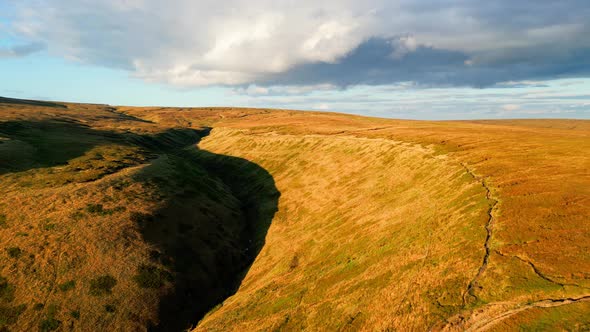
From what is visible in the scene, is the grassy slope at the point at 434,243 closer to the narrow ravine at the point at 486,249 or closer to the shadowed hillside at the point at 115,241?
the narrow ravine at the point at 486,249

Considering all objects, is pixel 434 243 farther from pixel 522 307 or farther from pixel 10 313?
pixel 10 313

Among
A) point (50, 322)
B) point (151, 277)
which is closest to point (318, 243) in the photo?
point (151, 277)

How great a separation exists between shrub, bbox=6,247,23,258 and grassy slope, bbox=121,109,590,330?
3011 centimetres

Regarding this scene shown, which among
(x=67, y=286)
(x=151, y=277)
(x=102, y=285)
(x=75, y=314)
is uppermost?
(x=67, y=286)

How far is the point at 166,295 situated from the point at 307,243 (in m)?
24.1

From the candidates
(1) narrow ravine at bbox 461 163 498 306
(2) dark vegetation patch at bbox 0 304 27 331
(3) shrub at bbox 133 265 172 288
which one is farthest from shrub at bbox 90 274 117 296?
(1) narrow ravine at bbox 461 163 498 306

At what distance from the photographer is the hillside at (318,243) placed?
87.4ft

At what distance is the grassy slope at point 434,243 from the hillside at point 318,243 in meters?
0.20

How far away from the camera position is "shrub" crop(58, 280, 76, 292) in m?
43.4

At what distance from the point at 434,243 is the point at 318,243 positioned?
22.8m

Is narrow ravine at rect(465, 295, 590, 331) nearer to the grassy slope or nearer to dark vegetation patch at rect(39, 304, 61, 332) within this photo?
the grassy slope

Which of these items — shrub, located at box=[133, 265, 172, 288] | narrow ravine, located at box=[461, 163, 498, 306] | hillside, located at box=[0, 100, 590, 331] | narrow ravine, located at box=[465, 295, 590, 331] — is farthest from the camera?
shrub, located at box=[133, 265, 172, 288]

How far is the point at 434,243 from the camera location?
115ft

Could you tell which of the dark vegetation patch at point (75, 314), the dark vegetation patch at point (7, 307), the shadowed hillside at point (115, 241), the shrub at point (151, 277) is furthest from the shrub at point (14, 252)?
the shrub at point (151, 277)
